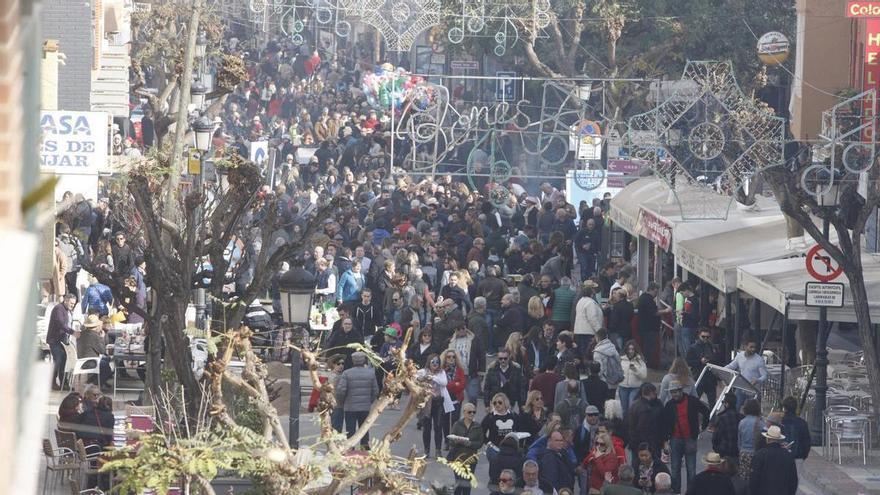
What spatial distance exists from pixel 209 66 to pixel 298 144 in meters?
6.80

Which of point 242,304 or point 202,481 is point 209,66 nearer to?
point 242,304

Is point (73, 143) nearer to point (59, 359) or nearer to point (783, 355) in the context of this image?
point (59, 359)

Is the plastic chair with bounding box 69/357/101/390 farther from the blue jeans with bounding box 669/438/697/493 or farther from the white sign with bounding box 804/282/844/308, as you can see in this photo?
the white sign with bounding box 804/282/844/308

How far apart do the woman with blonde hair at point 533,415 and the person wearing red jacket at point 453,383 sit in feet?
5.19

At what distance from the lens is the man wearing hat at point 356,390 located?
1745cm

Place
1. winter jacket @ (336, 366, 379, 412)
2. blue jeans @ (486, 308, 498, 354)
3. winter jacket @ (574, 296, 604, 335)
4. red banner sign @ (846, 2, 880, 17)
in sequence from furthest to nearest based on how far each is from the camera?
1. blue jeans @ (486, 308, 498, 354)
2. winter jacket @ (574, 296, 604, 335)
3. red banner sign @ (846, 2, 880, 17)
4. winter jacket @ (336, 366, 379, 412)

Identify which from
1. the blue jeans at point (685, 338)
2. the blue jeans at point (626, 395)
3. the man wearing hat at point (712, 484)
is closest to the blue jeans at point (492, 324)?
the blue jeans at point (685, 338)

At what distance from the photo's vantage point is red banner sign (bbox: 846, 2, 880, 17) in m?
22.3

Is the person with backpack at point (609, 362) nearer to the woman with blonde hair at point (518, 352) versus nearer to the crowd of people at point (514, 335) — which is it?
the crowd of people at point (514, 335)

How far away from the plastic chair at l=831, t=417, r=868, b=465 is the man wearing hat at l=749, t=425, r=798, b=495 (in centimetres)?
401

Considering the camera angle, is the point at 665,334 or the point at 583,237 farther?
the point at 583,237

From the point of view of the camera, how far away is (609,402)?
17.2m

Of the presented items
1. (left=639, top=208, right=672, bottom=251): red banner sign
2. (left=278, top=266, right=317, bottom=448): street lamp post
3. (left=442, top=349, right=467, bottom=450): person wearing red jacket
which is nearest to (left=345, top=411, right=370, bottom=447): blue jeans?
(left=442, top=349, right=467, bottom=450): person wearing red jacket

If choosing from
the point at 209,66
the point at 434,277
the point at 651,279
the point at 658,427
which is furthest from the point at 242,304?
the point at 209,66
